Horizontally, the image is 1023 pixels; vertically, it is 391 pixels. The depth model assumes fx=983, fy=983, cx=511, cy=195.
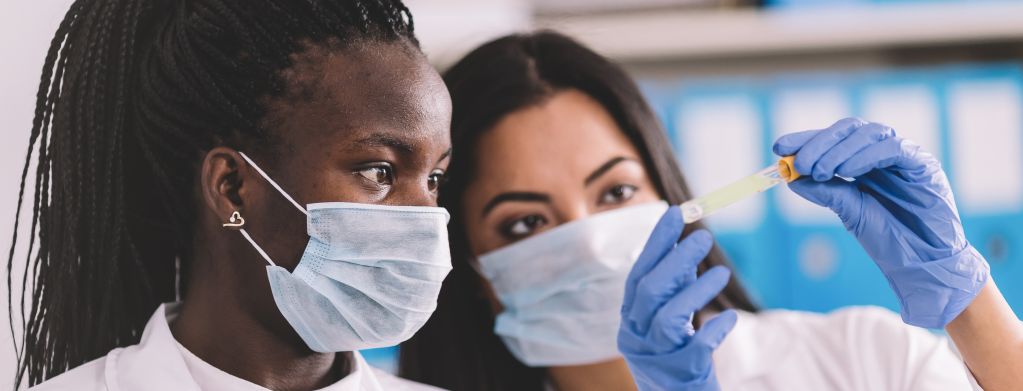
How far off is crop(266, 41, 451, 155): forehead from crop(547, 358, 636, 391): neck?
0.61 m

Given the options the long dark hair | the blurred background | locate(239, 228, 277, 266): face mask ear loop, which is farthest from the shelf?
locate(239, 228, 277, 266): face mask ear loop

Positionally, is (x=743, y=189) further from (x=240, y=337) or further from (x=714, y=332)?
(x=240, y=337)

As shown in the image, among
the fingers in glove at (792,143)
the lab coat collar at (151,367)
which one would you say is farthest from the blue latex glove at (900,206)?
the lab coat collar at (151,367)

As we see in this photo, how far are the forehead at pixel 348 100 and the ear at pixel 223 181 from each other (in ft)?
0.20

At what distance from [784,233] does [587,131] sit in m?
0.90

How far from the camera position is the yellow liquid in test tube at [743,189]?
3.65 feet

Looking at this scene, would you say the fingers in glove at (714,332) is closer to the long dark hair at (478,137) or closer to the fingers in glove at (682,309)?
the fingers in glove at (682,309)

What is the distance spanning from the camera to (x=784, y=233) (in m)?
2.23

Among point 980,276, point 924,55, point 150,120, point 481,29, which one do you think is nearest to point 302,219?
point 150,120

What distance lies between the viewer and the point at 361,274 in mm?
1055

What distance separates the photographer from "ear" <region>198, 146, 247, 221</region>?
1.05 metres

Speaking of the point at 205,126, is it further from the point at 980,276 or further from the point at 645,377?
the point at 980,276

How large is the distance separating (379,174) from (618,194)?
0.55 m

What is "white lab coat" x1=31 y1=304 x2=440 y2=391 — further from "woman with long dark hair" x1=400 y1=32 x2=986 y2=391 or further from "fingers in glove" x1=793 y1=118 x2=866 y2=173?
"fingers in glove" x1=793 y1=118 x2=866 y2=173
